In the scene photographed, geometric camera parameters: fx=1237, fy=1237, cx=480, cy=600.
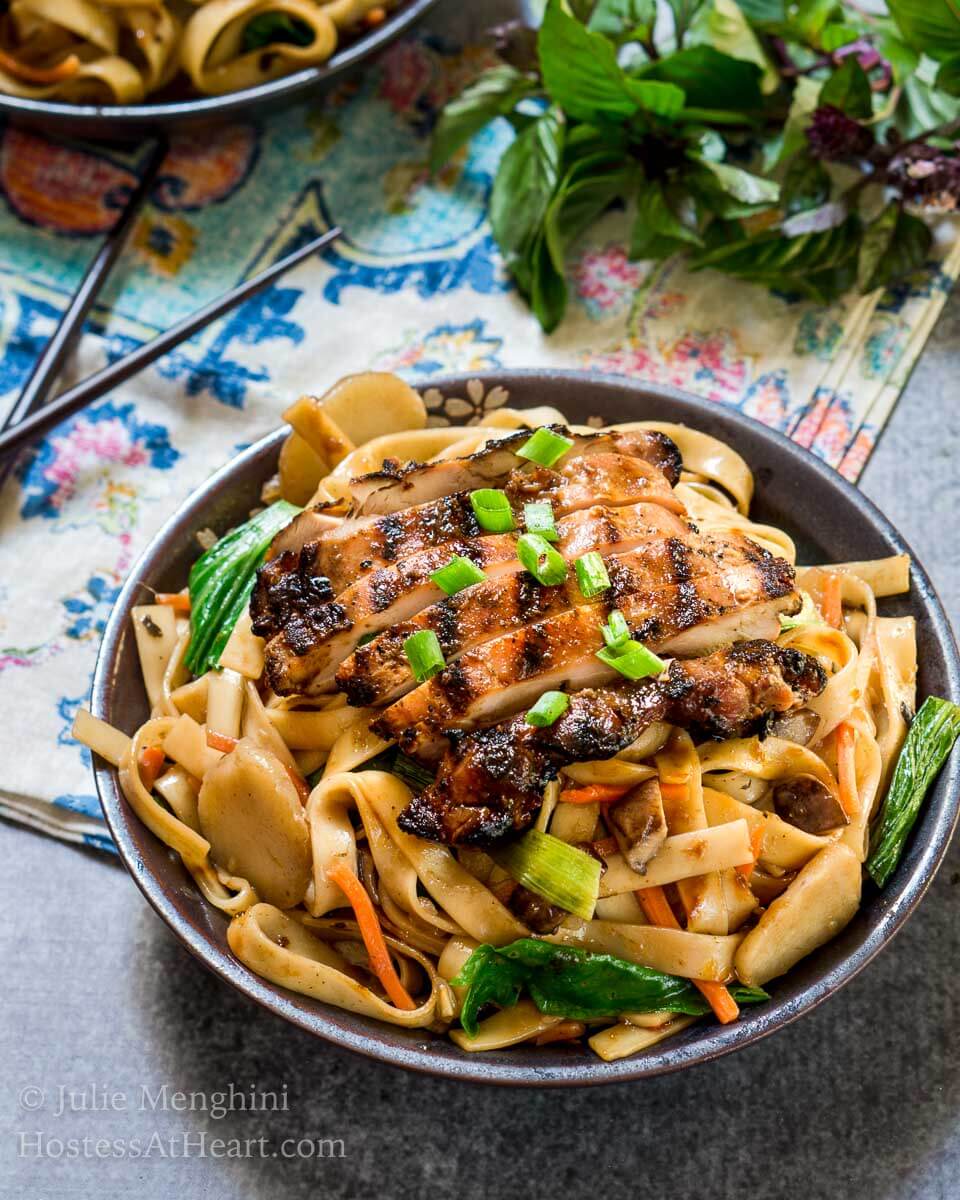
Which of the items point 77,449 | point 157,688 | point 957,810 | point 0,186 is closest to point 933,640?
point 957,810

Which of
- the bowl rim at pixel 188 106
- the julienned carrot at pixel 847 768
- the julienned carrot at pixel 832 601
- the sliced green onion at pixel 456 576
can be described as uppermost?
the bowl rim at pixel 188 106

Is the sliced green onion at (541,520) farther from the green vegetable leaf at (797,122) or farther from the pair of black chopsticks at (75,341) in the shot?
the green vegetable leaf at (797,122)

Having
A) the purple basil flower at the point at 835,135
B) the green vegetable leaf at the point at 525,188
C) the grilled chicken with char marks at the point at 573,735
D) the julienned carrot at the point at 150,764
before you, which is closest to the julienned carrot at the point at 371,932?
the grilled chicken with char marks at the point at 573,735

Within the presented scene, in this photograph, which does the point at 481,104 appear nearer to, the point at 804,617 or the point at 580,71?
the point at 580,71

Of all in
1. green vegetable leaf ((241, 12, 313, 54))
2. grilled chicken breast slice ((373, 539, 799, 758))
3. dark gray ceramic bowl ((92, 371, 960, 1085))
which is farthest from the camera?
green vegetable leaf ((241, 12, 313, 54))

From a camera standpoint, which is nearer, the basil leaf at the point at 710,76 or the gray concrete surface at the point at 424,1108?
the gray concrete surface at the point at 424,1108

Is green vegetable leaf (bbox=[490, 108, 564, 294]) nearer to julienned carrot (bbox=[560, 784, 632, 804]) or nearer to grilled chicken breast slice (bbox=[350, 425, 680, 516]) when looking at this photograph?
grilled chicken breast slice (bbox=[350, 425, 680, 516])

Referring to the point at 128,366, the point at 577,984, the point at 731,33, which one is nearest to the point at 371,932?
the point at 577,984

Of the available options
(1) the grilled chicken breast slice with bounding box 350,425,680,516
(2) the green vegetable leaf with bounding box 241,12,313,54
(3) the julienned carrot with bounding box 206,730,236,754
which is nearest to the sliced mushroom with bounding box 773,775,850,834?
(1) the grilled chicken breast slice with bounding box 350,425,680,516
